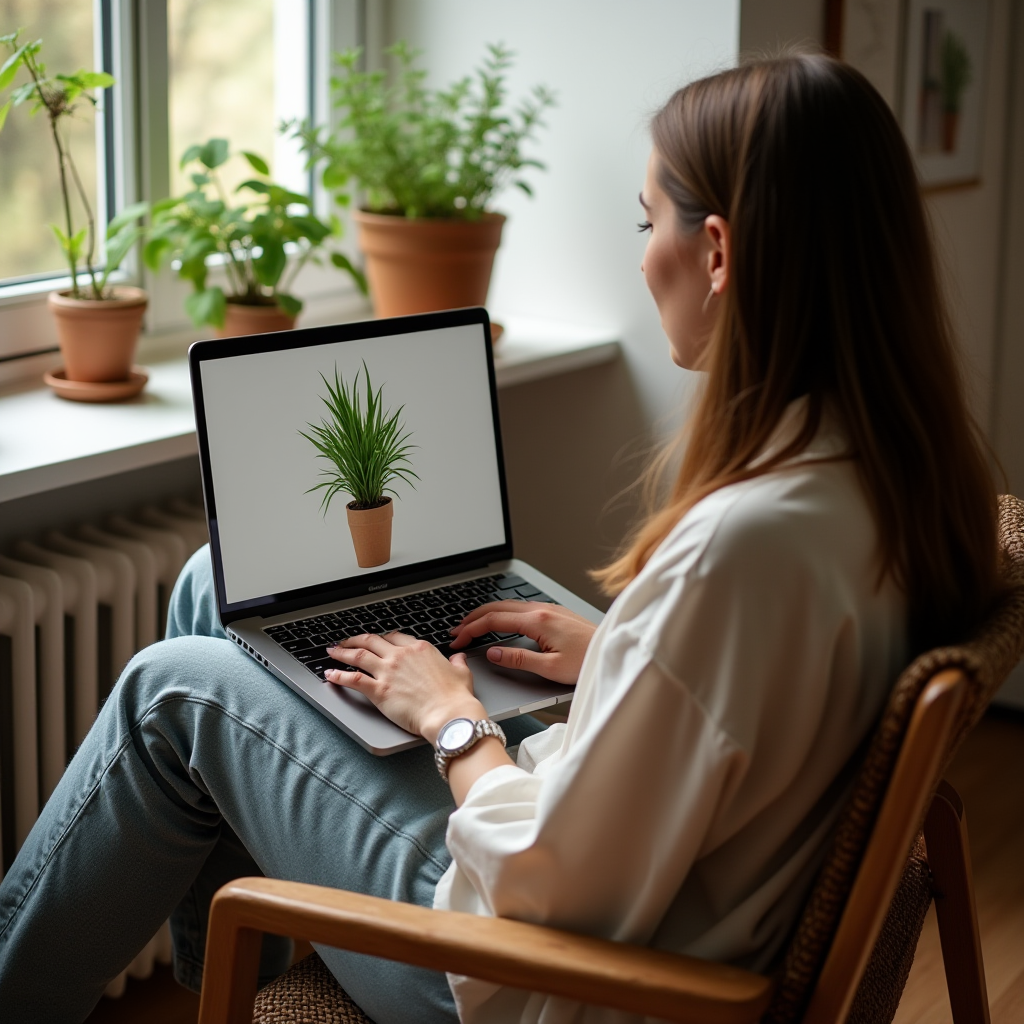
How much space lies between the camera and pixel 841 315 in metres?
0.84

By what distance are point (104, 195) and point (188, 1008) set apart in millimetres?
1146

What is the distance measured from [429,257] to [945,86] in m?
1.03

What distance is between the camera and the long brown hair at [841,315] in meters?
0.84

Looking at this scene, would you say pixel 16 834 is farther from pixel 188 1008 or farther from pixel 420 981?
pixel 420 981

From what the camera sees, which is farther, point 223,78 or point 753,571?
point 223,78

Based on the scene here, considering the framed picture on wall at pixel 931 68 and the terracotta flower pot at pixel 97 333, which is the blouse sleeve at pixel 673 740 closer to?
the terracotta flower pot at pixel 97 333

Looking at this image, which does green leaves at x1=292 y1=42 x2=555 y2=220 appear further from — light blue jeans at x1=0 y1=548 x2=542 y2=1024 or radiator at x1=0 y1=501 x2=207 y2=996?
light blue jeans at x1=0 y1=548 x2=542 y2=1024

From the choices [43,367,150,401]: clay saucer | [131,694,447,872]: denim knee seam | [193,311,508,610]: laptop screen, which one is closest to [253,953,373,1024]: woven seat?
[131,694,447,872]: denim knee seam

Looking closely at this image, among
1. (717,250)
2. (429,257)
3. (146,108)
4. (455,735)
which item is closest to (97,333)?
(146,108)

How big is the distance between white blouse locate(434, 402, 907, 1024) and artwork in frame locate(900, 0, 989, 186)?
1.55 metres

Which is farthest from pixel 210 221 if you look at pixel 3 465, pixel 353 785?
pixel 353 785

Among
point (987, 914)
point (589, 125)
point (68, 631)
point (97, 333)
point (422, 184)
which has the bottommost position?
point (987, 914)

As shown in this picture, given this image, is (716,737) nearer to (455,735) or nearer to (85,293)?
(455,735)

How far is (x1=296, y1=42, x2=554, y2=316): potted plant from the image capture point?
186 centimetres
